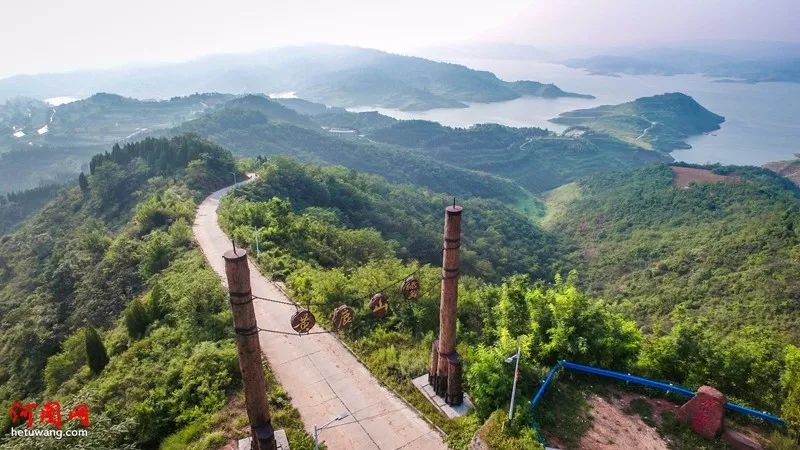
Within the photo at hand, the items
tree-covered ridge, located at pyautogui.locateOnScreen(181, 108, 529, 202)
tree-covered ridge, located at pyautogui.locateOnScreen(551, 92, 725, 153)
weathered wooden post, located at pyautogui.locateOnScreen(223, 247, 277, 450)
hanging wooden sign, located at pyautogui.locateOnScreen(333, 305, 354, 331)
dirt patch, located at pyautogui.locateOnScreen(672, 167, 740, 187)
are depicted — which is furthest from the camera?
tree-covered ridge, located at pyautogui.locateOnScreen(551, 92, 725, 153)

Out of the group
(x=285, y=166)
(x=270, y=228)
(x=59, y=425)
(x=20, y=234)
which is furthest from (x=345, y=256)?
(x=20, y=234)

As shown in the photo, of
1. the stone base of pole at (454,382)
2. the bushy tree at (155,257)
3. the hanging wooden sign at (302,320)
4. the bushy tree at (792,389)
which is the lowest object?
the bushy tree at (155,257)

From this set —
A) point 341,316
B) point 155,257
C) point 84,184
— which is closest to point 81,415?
point 341,316

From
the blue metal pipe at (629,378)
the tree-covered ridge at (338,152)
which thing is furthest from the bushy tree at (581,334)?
the tree-covered ridge at (338,152)

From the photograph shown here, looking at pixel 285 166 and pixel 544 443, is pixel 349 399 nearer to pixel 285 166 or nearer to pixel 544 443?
pixel 544 443

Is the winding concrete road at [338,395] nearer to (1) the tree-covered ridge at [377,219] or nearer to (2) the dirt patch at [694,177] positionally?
(1) the tree-covered ridge at [377,219]

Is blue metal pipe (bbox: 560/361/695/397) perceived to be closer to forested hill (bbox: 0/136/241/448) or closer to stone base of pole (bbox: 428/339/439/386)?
stone base of pole (bbox: 428/339/439/386)

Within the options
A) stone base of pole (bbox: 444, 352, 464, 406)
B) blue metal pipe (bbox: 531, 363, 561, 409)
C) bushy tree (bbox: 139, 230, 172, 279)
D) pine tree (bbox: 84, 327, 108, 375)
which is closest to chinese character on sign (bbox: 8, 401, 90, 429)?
pine tree (bbox: 84, 327, 108, 375)
